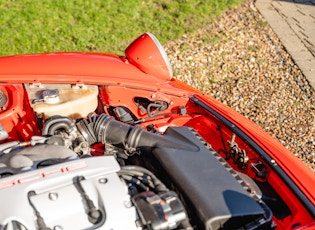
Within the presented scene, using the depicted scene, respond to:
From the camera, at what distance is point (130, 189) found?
252 centimetres

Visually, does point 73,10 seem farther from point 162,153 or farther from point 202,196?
point 202,196

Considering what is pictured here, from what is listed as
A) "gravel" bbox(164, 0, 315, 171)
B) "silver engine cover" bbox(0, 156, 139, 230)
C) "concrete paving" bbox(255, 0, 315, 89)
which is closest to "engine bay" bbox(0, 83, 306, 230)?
"silver engine cover" bbox(0, 156, 139, 230)

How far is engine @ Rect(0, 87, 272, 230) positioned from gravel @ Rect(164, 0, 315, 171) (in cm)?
194

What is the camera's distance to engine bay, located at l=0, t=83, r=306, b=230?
2.29 m

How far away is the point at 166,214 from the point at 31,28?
4.14 m

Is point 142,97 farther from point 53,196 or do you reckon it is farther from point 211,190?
point 53,196

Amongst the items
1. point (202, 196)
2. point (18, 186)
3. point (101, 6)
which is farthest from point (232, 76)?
point (18, 186)

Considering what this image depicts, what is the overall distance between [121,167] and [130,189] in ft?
0.40

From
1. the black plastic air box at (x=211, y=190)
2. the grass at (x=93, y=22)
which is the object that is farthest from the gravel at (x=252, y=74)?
the black plastic air box at (x=211, y=190)

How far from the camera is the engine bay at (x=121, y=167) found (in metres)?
2.29

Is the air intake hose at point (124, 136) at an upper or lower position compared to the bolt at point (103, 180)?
upper

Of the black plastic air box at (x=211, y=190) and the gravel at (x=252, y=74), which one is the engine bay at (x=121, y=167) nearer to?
the black plastic air box at (x=211, y=190)

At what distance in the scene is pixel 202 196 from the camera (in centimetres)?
240

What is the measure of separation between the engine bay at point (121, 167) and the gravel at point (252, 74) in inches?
59.1
